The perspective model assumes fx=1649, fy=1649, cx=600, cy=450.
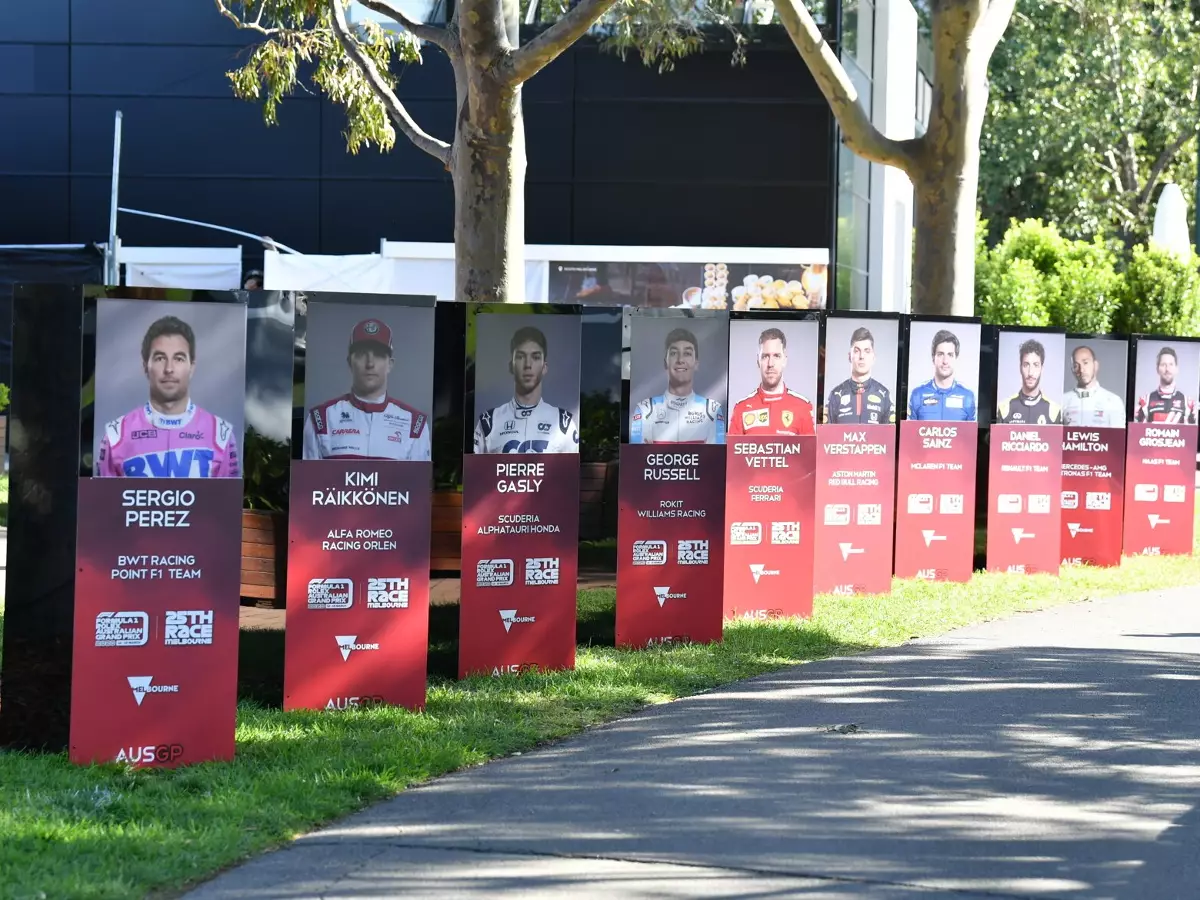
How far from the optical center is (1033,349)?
44.5 ft

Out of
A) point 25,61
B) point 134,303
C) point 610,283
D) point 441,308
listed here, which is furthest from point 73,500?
point 25,61

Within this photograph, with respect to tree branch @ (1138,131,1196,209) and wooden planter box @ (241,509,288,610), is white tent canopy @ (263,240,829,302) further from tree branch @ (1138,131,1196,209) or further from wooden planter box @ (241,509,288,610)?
tree branch @ (1138,131,1196,209)

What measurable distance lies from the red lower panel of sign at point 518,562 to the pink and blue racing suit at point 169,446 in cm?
199

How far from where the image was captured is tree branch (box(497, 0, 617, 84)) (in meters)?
10.9

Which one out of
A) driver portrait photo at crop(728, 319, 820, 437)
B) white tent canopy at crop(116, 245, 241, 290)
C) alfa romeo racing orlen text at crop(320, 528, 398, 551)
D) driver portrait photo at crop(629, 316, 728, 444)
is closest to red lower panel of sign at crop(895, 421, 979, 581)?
driver portrait photo at crop(728, 319, 820, 437)

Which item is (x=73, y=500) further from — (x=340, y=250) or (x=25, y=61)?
(x=25, y=61)

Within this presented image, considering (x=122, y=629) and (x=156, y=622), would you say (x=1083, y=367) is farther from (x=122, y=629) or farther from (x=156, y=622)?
(x=122, y=629)

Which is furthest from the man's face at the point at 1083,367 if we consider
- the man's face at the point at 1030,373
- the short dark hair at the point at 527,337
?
the short dark hair at the point at 527,337

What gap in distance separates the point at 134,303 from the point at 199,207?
19.3m

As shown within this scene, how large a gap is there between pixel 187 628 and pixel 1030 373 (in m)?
8.59

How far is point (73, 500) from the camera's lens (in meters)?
6.93

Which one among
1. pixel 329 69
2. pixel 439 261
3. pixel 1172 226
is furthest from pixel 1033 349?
pixel 1172 226

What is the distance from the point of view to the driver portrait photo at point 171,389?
22.1 feet

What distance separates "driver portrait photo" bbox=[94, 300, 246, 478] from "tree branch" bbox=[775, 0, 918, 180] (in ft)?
28.8
